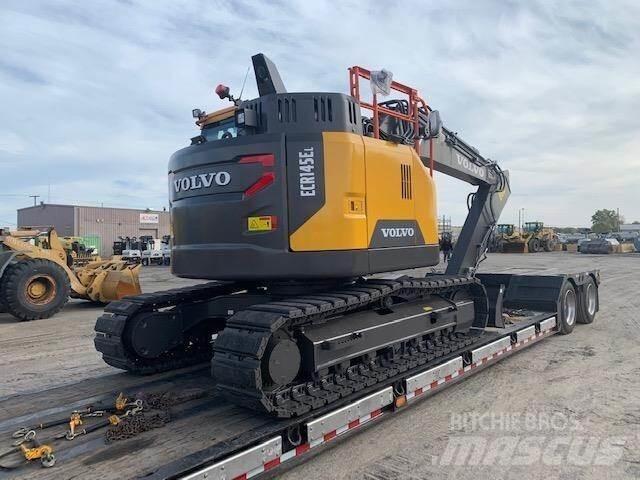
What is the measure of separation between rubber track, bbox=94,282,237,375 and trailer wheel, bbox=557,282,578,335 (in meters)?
6.33

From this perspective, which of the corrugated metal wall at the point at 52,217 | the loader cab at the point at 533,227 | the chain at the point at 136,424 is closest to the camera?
the chain at the point at 136,424

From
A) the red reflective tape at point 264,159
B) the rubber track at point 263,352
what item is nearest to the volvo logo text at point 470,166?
the rubber track at point 263,352

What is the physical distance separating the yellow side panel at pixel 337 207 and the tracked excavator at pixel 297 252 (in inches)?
0.4

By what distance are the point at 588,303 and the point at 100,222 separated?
169 ft

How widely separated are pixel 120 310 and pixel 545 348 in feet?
21.5

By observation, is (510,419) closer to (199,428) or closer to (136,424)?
(199,428)

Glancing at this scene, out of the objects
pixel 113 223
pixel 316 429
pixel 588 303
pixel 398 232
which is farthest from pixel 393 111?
pixel 113 223

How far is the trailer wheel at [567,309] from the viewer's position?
902cm

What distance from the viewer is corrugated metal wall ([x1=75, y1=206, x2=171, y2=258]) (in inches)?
2028

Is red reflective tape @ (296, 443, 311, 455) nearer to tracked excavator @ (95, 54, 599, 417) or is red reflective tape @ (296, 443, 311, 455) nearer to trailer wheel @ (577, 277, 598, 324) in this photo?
tracked excavator @ (95, 54, 599, 417)

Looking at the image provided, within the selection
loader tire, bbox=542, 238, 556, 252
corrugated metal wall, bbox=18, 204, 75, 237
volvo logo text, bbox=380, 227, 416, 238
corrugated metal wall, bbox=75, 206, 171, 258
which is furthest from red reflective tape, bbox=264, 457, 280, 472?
corrugated metal wall, bbox=18, 204, 75, 237

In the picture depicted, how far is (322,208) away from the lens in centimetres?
454

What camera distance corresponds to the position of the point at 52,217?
5400cm

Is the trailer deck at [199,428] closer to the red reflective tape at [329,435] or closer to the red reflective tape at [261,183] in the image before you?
the red reflective tape at [329,435]
